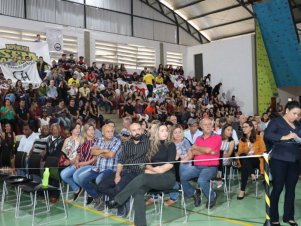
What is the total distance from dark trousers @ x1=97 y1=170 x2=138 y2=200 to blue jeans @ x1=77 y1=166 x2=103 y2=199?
32 cm

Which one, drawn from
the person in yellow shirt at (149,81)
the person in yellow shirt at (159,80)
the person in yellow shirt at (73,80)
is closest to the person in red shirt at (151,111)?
the person in yellow shirt at (73,80)

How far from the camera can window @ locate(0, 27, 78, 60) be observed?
47.1 ft

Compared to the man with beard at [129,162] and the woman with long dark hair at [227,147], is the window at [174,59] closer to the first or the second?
the woman with long dark hair at [227,147]

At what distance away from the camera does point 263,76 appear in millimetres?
17844

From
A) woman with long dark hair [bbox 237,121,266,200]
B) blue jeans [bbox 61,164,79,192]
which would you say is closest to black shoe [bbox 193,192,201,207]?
woman with long dark hair [bbox 237,121,266,200]

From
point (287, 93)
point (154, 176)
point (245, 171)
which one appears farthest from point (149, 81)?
point (154, 176)

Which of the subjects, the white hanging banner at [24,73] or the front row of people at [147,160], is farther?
the white hanging banner at [24,73]

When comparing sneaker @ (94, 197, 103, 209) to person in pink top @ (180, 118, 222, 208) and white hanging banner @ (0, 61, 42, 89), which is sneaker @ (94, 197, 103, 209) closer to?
person in pink top @ (180, 118, 222, 208)

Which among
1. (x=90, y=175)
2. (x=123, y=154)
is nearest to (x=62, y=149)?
(x=90, y=175)

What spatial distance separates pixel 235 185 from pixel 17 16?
41.0ft

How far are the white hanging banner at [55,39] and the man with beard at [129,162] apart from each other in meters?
11.8

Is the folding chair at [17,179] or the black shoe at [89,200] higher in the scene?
the folding chair at [17,179]

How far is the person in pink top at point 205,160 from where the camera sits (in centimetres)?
491

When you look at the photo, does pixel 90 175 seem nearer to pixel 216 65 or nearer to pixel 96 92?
pixel 96 92
